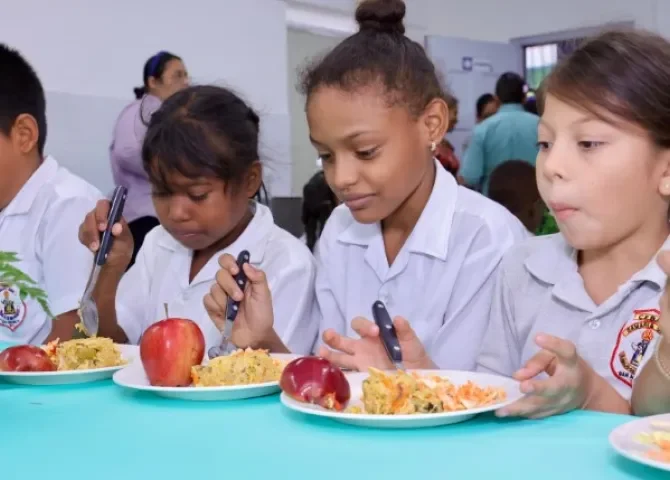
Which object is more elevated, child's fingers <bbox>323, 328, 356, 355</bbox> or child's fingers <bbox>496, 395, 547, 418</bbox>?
child's fingers <bbox>323, 328, 356, 355</bbox>

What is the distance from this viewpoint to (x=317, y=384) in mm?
857

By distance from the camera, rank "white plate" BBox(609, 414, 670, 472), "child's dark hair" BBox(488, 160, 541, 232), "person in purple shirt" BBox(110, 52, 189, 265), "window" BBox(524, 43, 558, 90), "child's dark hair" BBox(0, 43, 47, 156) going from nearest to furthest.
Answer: "white plate" BBox(609, 414, 670, 472) < "child's dark hair" BBox(0, 43, 47, 156) < "child's dark hair" BBox(488, 160, 541, 232) < "person in purple shirt" BBox(110, 52, 189, 265) < "window" BBox(524, 43, 558, 90)

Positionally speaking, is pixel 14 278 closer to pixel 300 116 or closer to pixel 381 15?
pixel 381 15

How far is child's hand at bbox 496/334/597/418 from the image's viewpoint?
31.1 inches

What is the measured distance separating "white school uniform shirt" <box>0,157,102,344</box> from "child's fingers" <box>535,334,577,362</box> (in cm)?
111

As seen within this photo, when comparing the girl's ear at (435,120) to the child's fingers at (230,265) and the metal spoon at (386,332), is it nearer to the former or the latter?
the child's fingers at (230,265)

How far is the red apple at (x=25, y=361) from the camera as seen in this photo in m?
1.08

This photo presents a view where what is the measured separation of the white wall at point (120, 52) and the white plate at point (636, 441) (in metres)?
2.81

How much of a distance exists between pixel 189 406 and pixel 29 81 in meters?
1.28

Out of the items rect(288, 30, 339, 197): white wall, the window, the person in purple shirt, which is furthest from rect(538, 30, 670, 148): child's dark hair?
the window

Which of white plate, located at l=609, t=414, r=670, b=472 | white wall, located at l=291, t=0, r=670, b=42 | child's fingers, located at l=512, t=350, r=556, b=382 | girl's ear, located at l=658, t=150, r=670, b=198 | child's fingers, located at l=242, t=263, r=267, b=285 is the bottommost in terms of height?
white plate, located at l=609, t=414, r=670, b=472

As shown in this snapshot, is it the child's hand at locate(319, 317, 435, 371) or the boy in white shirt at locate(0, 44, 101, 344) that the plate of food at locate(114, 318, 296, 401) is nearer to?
the child's hand at locate(319, 317, 435, 371)

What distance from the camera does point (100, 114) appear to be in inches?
164

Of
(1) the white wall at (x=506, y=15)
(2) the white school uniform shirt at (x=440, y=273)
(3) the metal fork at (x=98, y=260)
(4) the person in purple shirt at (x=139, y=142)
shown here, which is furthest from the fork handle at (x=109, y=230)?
(1) the white wall at (x=506, y=15)
